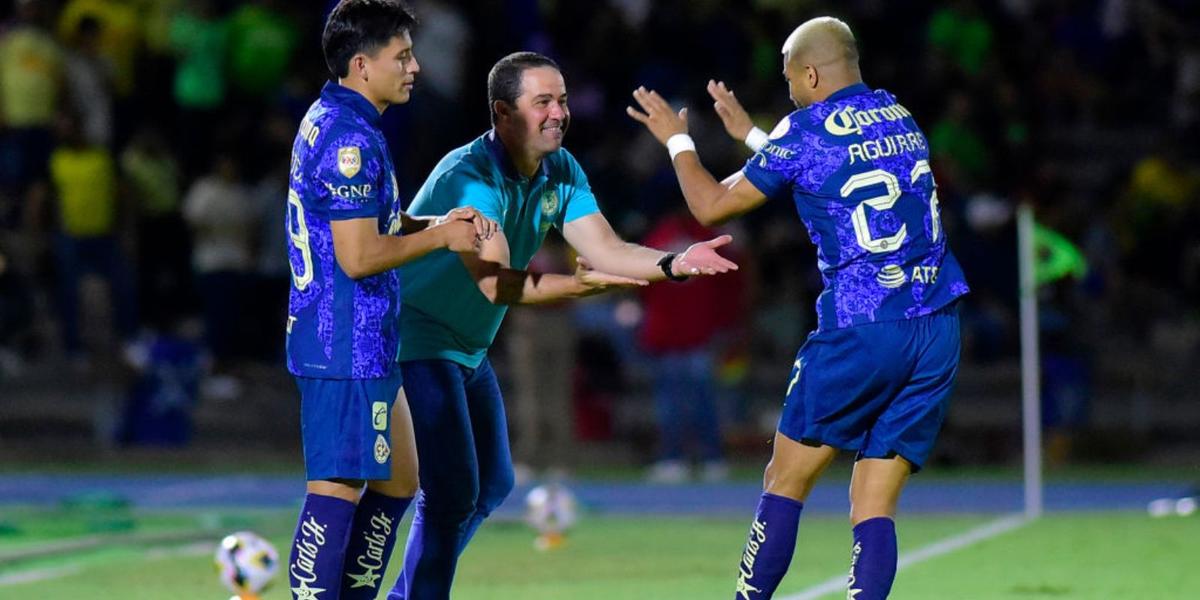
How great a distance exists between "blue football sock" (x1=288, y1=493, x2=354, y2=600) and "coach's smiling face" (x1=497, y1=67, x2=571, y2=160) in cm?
162

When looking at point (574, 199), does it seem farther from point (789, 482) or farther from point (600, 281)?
point (789, 482)

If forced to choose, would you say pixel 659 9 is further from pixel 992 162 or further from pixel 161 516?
pixel 161 516

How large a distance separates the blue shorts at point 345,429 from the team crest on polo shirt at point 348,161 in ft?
2.40

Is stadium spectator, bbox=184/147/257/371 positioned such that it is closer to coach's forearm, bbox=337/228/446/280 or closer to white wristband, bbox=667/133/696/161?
white wristband, bbox=667/133/696/161

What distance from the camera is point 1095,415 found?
1950 centimetres

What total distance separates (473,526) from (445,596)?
0.32 meters

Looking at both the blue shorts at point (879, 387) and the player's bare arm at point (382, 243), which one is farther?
the blue shorts at point (879, 387)

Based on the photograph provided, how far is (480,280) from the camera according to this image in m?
7.77

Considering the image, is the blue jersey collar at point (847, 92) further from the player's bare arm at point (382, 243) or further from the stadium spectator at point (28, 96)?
the stadium spectator at point (28, 96)

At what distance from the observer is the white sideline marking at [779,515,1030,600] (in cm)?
1056

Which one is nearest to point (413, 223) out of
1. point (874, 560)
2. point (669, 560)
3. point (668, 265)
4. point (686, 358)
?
point (668, 265)

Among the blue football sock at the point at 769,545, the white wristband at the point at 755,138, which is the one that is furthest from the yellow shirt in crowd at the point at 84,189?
the blue football sock at the point at 769,545

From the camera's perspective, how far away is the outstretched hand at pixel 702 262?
24.8 feet

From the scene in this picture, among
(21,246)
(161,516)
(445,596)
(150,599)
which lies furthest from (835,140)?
(21,246)
